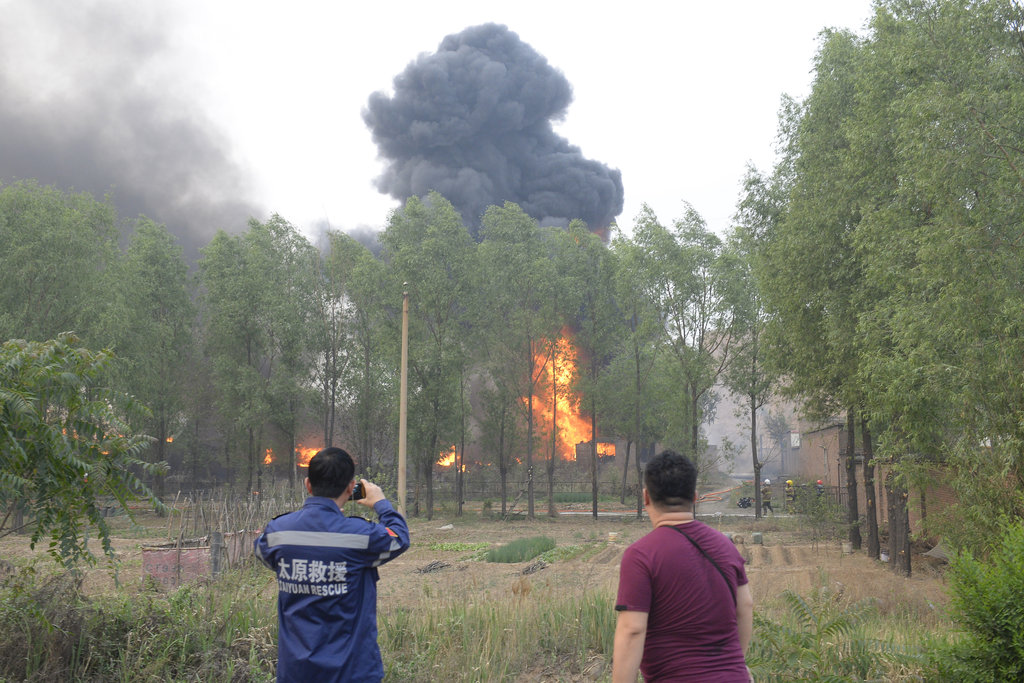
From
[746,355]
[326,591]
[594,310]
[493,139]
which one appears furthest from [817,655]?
[493,139]

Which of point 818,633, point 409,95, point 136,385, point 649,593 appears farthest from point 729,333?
point 409,95

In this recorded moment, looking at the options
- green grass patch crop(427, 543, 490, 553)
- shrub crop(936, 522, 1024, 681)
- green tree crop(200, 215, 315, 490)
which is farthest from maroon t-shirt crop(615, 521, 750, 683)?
green tree crop(200, 215, 315, 490)

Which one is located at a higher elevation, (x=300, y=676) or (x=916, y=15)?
(x=916, y=15)

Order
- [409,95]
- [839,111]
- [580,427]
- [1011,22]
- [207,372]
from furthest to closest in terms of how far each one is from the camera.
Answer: [409,95]
[580,427]
[207,372]
[839,111]
[1011,22]

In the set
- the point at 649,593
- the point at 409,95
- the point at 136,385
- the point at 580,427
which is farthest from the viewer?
the point at 409,95

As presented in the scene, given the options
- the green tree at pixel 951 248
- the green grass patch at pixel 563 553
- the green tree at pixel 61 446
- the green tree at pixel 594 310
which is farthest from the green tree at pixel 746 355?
the green tree at pixel 61 446

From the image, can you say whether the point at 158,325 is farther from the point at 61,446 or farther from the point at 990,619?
the point at 990,619

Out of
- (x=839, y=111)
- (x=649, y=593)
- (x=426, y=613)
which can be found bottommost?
(x=426, y=613)

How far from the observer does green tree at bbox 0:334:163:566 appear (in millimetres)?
5406

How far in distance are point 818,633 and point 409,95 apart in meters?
94.3

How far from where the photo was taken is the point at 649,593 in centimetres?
290

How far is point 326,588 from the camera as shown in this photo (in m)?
3.38

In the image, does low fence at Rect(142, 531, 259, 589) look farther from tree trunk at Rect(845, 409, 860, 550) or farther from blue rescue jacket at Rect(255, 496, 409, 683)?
tree trunk at Rect(845, 409, 860, 550)

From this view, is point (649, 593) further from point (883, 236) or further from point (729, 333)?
point (729, 333)
